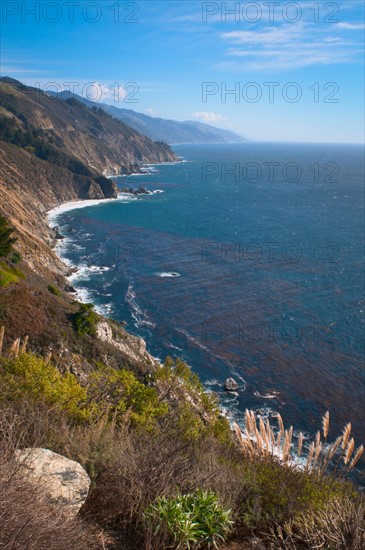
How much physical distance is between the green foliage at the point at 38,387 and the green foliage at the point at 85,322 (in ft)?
60.9

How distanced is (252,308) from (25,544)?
2149 inches

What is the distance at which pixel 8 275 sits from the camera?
42750 mm

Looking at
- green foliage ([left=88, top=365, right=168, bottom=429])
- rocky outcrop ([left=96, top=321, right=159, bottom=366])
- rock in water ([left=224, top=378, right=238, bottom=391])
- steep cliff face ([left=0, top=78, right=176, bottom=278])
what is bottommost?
rock in water ([left=224, top=378, right=238, bottom=391])

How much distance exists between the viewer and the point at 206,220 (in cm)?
11206

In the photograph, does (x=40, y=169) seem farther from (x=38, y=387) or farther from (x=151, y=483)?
(x=151, y=483)

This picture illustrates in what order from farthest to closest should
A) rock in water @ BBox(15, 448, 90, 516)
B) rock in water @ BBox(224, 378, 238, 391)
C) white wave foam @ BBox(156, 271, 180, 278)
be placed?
white wave foam @ BBox(156, 271, 180, 278) < rock in water @ BBox(224, 378, 238, 391) < rock in water @ BBox(15, 448, 90, 516)

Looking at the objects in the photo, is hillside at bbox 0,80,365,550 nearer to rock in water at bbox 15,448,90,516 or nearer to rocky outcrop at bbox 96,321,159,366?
rock in water at bbox 15,448,90,516

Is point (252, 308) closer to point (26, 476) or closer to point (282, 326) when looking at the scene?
point (282, 326)

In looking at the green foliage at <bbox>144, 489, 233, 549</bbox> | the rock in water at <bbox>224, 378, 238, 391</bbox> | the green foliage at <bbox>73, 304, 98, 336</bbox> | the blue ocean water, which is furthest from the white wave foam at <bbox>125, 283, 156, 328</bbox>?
the green foliage at <bbox>144, 489, 233, 549</bbox>

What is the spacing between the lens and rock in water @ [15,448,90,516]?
9.52 m

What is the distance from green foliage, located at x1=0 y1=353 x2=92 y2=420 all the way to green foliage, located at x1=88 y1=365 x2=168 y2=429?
3.27ft

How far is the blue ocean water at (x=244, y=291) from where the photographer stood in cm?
4466

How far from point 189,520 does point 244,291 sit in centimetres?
5817

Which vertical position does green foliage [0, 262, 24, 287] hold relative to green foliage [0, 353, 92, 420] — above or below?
above
